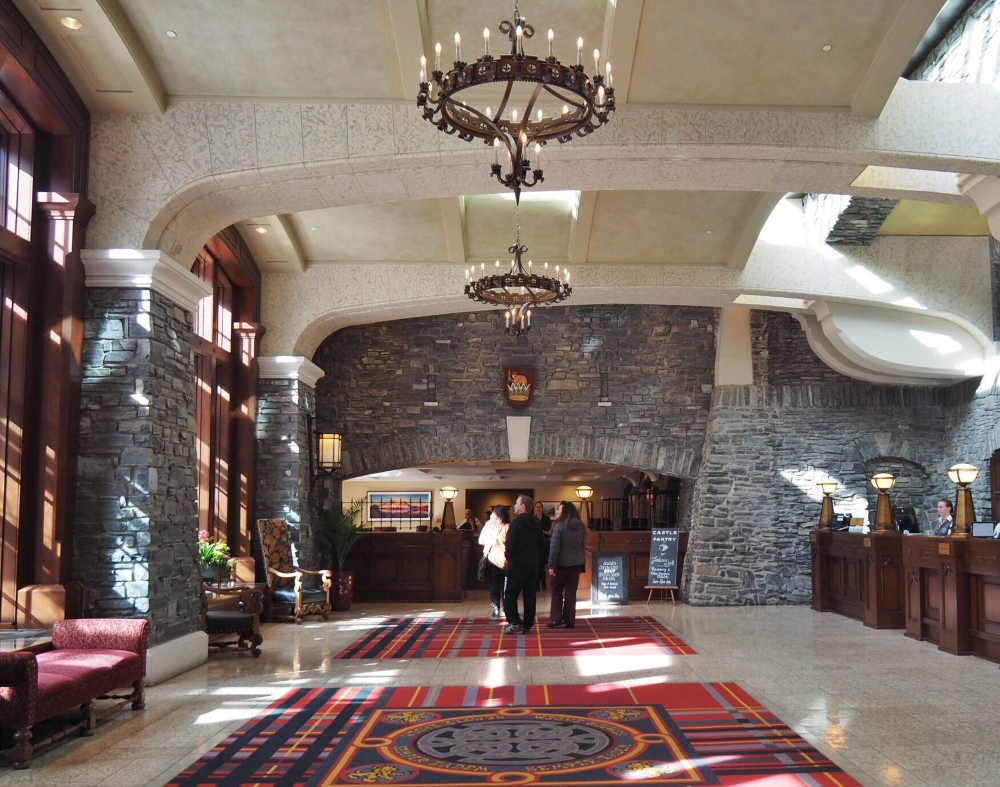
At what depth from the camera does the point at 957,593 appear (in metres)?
8.20

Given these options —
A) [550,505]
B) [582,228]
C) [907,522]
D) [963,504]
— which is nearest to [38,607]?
[582,228]

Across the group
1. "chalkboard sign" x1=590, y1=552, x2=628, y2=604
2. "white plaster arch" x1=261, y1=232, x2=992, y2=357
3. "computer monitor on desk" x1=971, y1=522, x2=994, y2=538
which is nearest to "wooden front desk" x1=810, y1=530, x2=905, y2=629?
"computer monitor on desk" x1=971, y1=522, x2=994, y2=538

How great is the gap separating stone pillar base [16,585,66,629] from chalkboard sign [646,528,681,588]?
28.4 ft

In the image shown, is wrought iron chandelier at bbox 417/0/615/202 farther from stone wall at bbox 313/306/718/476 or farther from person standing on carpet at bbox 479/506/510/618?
stone wall at bbox 313/306/718/476

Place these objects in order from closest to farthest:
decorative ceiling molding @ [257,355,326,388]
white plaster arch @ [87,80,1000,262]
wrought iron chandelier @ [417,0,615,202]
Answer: wrought iron chandelier @ [417,0,615,202] < white plaster arch @ [87,80,1000,262] < decorative ceiling molding @ [257,355,326,388]

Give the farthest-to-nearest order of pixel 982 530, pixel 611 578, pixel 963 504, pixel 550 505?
pixel 550 505 < pixel 611 578 < pixel 982 530 < pixel 963 504

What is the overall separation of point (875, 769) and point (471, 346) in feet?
31.5

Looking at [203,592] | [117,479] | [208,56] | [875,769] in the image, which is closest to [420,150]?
[208,56]

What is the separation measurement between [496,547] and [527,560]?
1.11 metres

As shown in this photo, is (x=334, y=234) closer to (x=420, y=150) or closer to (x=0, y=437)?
(x=420, y=150)

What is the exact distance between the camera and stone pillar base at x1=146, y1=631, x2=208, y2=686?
22.4ft

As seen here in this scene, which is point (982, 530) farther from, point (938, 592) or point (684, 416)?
point (684, 416)

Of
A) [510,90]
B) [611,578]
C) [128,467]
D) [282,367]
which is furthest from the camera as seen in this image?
[611,578]

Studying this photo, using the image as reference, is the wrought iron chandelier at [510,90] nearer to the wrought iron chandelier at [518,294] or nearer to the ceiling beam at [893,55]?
the ceiling beam at [893,55]
